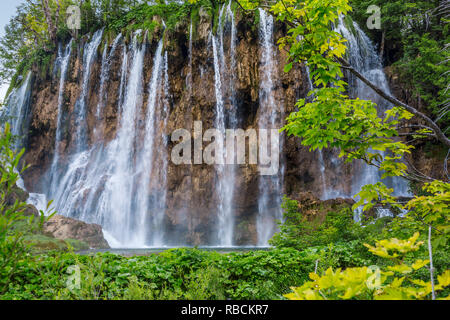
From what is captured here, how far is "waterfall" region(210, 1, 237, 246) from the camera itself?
19016mm

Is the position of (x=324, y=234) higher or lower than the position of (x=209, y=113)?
lower

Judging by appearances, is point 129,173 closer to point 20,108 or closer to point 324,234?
point 20,108

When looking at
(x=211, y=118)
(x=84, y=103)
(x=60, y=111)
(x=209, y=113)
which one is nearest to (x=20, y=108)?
(x=60, y=111)

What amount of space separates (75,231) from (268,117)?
1258 centimetres

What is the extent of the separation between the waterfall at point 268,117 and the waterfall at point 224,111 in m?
1.76

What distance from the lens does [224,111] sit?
780 inches

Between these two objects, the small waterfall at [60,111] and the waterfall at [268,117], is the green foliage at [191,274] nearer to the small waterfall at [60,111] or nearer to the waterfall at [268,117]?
the waterfall at [268,117]

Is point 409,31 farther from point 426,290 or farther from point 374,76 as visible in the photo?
point 426,290

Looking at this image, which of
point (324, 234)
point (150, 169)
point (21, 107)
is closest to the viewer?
point (324, 234)

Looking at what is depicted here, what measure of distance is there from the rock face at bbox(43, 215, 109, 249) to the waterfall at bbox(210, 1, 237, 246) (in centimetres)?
687

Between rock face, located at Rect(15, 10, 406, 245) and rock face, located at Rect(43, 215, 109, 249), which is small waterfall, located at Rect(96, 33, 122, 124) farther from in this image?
rock face, located at Rect(43, 215, 109, 249)

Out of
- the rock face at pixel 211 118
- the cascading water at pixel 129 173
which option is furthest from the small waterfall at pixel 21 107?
the rock face at pixel 211 118

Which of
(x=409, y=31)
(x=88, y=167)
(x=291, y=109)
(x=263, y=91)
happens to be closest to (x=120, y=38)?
(x=88, y=167)

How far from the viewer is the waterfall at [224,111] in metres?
19.0
